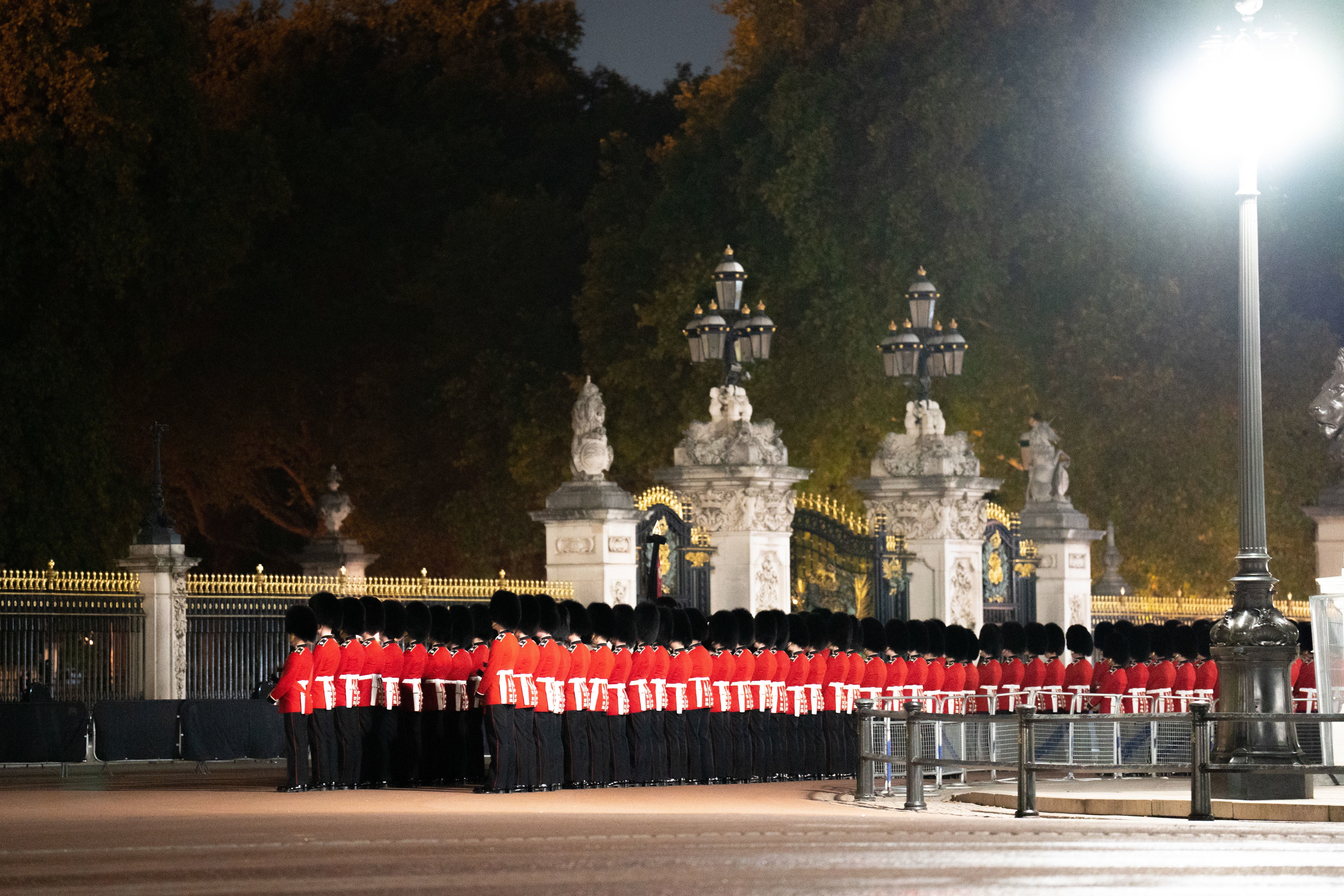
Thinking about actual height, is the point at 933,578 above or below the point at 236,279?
below

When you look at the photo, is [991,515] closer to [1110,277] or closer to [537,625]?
[1110,277]

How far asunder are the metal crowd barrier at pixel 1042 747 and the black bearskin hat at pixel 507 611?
2794 mm

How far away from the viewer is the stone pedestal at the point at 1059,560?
99.0 ft

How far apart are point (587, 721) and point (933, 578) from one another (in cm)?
896

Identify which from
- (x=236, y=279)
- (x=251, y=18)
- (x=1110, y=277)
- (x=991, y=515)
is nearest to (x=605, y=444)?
(x=991, y=515)

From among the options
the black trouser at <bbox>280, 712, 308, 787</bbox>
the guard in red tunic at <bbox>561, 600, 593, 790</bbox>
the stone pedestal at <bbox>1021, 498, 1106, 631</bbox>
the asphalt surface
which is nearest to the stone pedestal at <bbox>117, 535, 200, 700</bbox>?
the black trouser at <bbox>280, 712, 308, 787</bbox>

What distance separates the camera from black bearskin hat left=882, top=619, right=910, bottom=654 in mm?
23109

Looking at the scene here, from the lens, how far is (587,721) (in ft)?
65.4

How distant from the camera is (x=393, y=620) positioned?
65.9ft

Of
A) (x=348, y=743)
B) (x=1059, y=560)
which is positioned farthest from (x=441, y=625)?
(x=1059, y=560)

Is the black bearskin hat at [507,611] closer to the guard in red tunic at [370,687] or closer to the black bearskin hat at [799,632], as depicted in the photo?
the guard in red tunic at [370,687]

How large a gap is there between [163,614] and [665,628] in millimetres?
5797

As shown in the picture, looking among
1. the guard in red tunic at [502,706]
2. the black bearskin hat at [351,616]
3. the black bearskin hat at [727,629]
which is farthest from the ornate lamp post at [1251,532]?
the black bearskin hat at [351,616]

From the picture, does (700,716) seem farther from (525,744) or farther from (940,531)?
(940,531)
